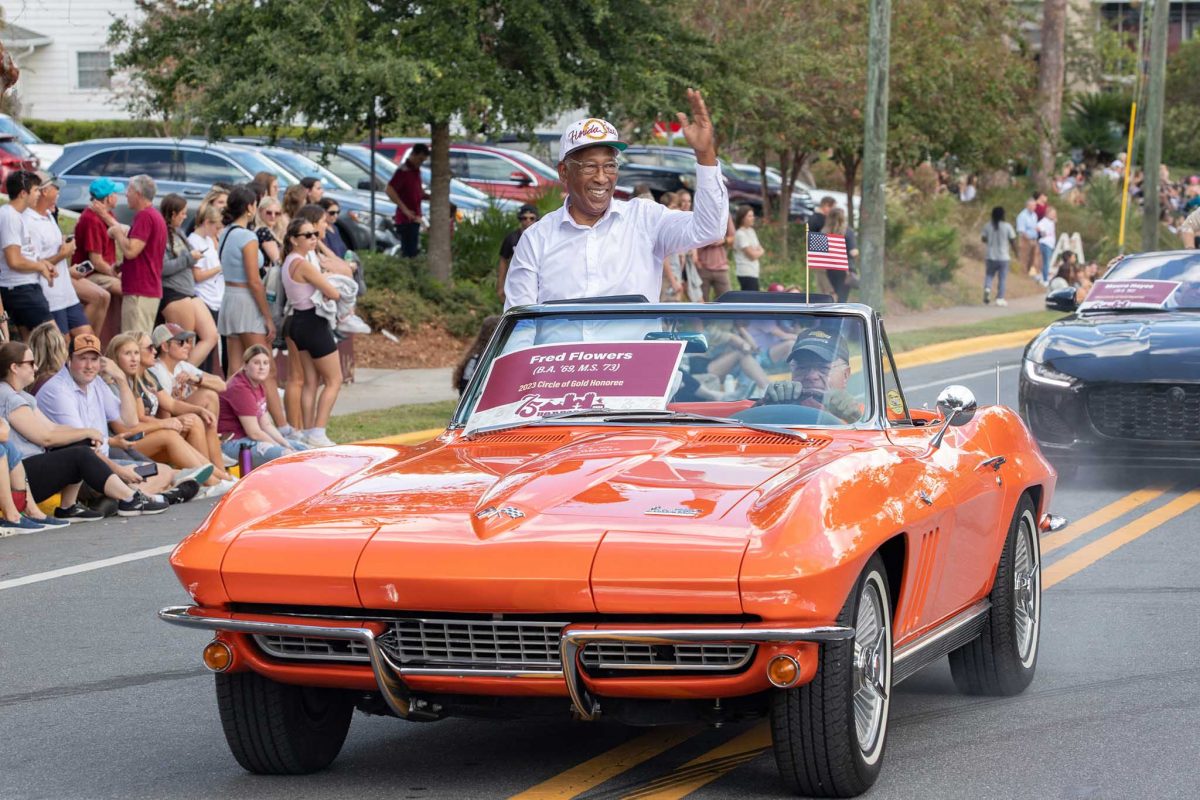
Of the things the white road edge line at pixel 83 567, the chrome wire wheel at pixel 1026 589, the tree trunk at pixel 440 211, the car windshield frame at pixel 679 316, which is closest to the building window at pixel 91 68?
the tree trunk at pixel 440 211

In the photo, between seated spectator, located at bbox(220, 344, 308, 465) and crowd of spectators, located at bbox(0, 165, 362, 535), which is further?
seated spectator, located at bbox(220, 344, 308, 465)

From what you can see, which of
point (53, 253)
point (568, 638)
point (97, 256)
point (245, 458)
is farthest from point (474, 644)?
point (97, 256)

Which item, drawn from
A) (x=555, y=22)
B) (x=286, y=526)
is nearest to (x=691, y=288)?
(x=555, y=22)

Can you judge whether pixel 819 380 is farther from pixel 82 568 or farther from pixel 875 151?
pixel 875 151

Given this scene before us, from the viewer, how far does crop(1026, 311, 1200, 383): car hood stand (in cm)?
1151

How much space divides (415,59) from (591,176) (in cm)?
1170

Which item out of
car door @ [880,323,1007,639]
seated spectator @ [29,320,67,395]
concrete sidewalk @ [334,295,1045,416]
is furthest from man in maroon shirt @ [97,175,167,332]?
car door @ [880,323,1007,639]

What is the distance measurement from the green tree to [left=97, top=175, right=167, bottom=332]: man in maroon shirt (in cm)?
442

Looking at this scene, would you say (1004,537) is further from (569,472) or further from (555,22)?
(555,22)

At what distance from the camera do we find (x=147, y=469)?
39.7 ft

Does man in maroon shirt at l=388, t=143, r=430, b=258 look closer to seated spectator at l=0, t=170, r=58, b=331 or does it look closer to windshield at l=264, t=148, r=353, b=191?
windshield at l=264, t=148, r=353, b=191

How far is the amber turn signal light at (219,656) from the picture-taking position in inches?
204

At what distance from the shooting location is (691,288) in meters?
20.5

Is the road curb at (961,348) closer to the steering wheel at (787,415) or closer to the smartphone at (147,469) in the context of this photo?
the smartphone at (147,469)
